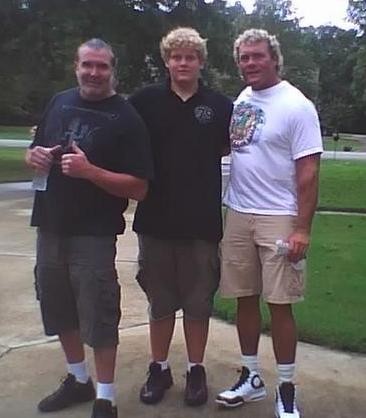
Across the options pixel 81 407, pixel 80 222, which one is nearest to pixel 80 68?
pixel 80 222

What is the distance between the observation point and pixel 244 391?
3943 millimetres

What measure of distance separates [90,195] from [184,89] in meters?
0.69

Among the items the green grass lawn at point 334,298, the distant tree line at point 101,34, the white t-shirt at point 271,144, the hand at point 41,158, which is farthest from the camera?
the distant tree line at point 101,34

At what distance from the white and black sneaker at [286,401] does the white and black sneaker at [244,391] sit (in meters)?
0.20

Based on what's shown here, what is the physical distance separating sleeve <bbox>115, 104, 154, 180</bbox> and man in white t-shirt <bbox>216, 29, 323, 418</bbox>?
0.45 m

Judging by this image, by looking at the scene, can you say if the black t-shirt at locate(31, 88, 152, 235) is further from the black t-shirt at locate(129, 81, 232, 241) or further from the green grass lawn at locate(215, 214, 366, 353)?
the green grass lawn at locate(215, 214, 366, 353)

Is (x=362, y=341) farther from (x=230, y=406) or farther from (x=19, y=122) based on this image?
(x=19, y=122)

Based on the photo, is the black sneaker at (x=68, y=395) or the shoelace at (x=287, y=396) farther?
the black sneaker at (x=68, y=395)

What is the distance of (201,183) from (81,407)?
48.2 inches

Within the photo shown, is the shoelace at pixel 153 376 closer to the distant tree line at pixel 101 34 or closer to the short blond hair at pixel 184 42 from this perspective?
the short blond hair at pixel 184 42

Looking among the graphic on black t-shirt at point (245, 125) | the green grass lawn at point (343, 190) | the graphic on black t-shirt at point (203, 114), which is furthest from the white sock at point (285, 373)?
the green grass lawn at point (343, 190)

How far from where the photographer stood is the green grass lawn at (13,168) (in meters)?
17.3

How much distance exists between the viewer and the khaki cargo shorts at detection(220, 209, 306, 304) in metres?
3.64

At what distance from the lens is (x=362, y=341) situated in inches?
196
